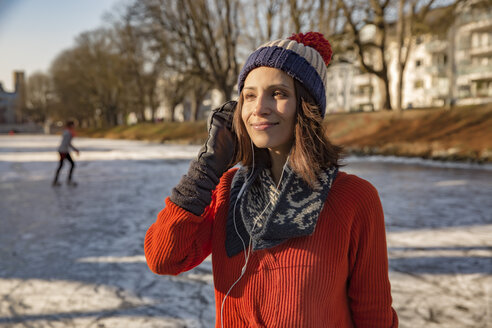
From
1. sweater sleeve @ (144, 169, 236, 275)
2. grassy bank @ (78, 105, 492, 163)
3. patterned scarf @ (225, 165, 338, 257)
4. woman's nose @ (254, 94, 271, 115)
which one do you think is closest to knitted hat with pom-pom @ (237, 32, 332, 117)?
woman's nose @ (254, 94, 271, 115)

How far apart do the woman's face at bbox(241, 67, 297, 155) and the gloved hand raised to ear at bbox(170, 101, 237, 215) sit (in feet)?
0.34

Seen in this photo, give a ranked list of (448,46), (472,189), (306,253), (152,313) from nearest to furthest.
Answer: (306,253) → (152,313) → (472,189) → (448,46)

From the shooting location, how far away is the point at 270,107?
1335 mm

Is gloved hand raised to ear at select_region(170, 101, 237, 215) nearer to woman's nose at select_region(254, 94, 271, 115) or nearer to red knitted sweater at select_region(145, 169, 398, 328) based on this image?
red knitted sweater at select_region(145, 169, 398, 328)

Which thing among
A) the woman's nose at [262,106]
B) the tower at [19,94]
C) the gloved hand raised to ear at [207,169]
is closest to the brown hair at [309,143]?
the woman's nose at [262,106]

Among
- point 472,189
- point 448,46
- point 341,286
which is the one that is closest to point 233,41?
point 472,189

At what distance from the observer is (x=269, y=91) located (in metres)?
1.34

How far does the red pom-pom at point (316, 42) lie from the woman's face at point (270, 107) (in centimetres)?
21

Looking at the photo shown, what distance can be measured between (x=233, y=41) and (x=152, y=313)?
23152mm

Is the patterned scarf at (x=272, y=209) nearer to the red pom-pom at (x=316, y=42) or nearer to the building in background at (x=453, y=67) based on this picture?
the red pom-pom at (x=316, y=42)

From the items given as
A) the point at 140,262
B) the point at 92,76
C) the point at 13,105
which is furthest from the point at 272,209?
the point at 13,105

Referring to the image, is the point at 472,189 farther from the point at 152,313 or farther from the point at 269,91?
the point at 269,91

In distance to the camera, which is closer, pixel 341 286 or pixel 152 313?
pixel 341 286

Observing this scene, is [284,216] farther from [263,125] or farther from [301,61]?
[301,61]
